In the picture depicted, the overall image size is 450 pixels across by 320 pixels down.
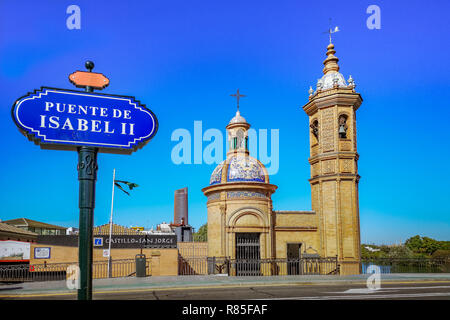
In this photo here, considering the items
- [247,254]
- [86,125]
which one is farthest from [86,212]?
[247,254]

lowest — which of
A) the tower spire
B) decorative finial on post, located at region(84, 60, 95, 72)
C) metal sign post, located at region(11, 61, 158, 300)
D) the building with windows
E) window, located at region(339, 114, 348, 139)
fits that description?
the building with windows

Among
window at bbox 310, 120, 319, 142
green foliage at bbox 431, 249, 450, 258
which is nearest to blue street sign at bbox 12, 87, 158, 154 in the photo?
window at bbox 310, 120, 319, 142

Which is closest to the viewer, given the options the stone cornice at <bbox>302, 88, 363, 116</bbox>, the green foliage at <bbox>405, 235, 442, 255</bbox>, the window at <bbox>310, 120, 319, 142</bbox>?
the stone cornice at <bbox>302, 88, 363, 116</bbox>

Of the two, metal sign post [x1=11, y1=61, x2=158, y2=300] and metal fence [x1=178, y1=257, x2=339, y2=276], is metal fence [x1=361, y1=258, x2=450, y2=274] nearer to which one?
metal fence [x1=178, y1=257, x2=339, y2=276]

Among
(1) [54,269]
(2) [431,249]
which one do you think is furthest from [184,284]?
(2) [431,249]

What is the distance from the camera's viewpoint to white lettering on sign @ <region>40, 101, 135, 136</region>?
7348mm

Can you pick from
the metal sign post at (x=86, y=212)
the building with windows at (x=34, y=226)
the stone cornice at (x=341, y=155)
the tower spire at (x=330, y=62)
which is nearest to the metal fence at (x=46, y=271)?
the stone cornice at (x=341, y=155)

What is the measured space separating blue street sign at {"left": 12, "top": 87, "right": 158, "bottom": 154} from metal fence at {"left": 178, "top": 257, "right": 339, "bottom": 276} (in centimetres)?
1789

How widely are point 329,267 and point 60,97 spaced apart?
73.2 ft

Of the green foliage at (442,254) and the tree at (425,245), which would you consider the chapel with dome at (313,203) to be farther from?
the tree at (425,245)

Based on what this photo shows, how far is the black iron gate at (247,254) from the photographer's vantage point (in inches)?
991
